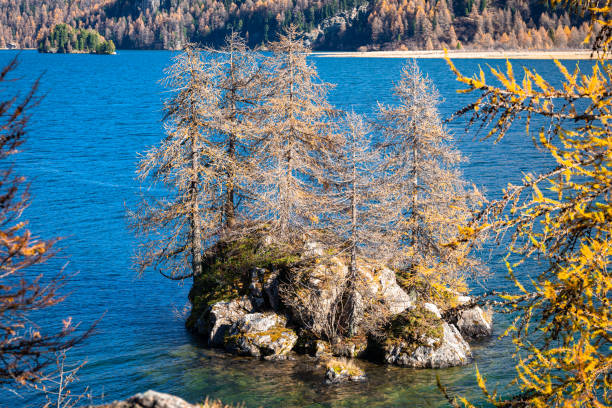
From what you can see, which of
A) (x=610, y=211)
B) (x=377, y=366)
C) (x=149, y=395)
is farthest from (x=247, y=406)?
(x=610, y=211)

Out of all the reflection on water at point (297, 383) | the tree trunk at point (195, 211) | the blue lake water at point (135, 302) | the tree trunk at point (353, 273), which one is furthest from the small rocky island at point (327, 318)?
the tree trunk at point (195, 211)

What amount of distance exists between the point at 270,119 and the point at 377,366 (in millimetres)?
13215

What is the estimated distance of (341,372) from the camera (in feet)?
72.6

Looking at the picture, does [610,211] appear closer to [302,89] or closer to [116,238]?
[302,89]

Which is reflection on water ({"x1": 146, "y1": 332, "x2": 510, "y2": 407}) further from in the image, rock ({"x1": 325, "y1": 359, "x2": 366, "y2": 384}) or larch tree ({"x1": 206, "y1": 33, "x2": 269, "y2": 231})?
larch tree ({"x1": 206, "y1": 33, "x2": 269, "y2": 231})

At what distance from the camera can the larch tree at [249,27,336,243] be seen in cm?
2717

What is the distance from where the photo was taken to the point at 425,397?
2078 centimetres

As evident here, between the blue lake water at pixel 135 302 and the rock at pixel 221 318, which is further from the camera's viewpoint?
the rock at pixel 221 318

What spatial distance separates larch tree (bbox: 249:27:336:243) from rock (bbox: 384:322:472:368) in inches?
277

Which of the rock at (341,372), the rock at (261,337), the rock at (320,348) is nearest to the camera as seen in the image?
the rock at (341,372)

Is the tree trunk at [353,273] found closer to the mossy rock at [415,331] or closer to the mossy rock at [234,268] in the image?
the mossy rock at [415,331]

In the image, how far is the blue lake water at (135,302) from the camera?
842 inches

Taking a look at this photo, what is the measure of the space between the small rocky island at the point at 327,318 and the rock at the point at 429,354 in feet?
0.13

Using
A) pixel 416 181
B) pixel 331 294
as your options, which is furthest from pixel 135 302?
pixel 416 181
